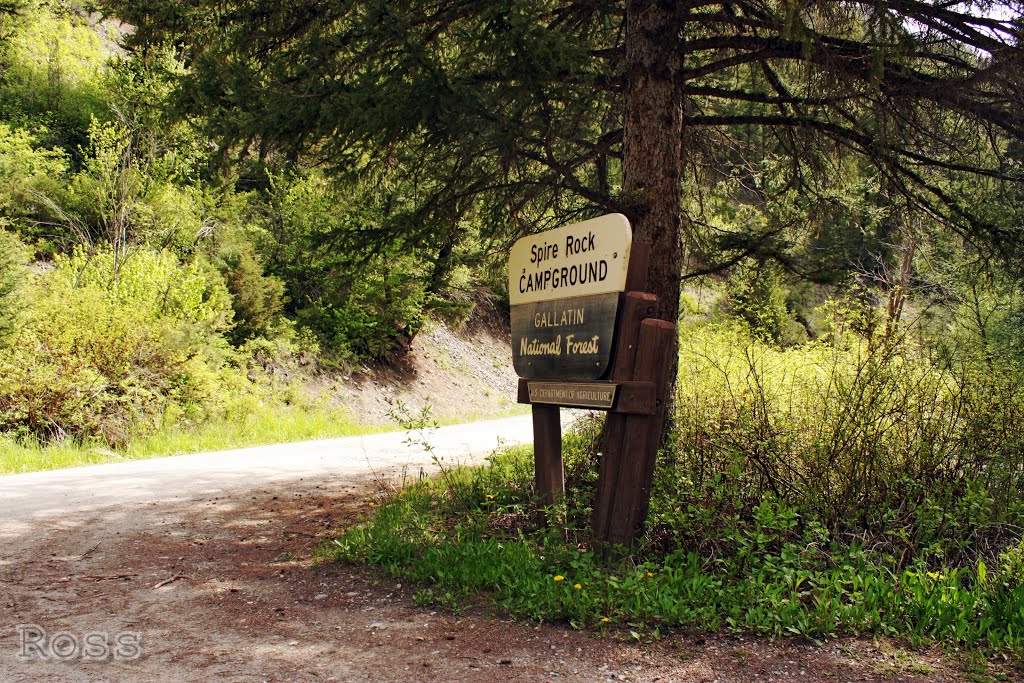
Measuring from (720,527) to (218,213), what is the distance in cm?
1809

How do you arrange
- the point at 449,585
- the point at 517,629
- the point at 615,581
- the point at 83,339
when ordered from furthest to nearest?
the point at 83,339
the point at 449,585
the point at 615,581
the point at 517,629

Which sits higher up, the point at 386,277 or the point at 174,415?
the point at 386,277

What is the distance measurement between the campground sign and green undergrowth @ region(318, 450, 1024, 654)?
1.14 metres

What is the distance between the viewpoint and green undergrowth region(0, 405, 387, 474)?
406 inches

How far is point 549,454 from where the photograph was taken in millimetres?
5852

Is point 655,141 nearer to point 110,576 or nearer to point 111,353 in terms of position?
point 110,576

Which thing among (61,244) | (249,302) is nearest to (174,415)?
(249,302)

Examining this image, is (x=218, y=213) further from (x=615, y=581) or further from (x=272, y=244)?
(x=615, y=581)

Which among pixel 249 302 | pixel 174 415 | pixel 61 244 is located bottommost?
pixel 174 415

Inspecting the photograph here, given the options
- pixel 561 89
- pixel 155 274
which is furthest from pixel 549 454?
pixel 155 274

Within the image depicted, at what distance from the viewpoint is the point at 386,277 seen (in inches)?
844

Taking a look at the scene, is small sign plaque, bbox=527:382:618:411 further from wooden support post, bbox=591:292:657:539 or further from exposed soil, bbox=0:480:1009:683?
exposed soil, bbox=0:480:1009:683

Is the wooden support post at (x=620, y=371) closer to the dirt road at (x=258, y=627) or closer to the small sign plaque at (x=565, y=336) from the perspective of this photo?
the small sign plaque at (x=565, y=336)

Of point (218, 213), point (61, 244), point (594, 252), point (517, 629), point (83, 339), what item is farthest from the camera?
point (218, 213)
